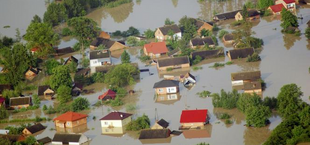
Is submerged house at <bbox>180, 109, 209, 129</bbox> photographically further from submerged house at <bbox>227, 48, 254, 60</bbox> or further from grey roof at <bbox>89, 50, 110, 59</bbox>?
grey roof at <bbox>89, 50, 110, 59</bbox>

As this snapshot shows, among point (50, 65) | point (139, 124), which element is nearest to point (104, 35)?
point (50, 65)

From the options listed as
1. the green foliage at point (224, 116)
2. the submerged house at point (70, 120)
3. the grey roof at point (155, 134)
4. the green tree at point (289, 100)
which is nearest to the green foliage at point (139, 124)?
the grey roof at point (155, 134)

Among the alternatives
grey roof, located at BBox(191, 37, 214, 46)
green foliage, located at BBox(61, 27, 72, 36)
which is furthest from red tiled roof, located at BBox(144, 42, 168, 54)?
green foliage, located at BBox(61, 27, 72, 36)

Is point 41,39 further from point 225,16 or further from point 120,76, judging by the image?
point 225,16

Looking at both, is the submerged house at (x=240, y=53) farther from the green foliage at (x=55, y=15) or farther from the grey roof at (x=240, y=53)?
the green foliage at (x=55, y=15)

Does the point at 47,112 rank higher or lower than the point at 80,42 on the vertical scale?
lower

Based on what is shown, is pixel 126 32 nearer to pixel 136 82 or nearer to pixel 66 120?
pixel 136 82

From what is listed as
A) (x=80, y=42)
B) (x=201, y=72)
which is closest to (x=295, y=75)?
(x=201, y=72)
